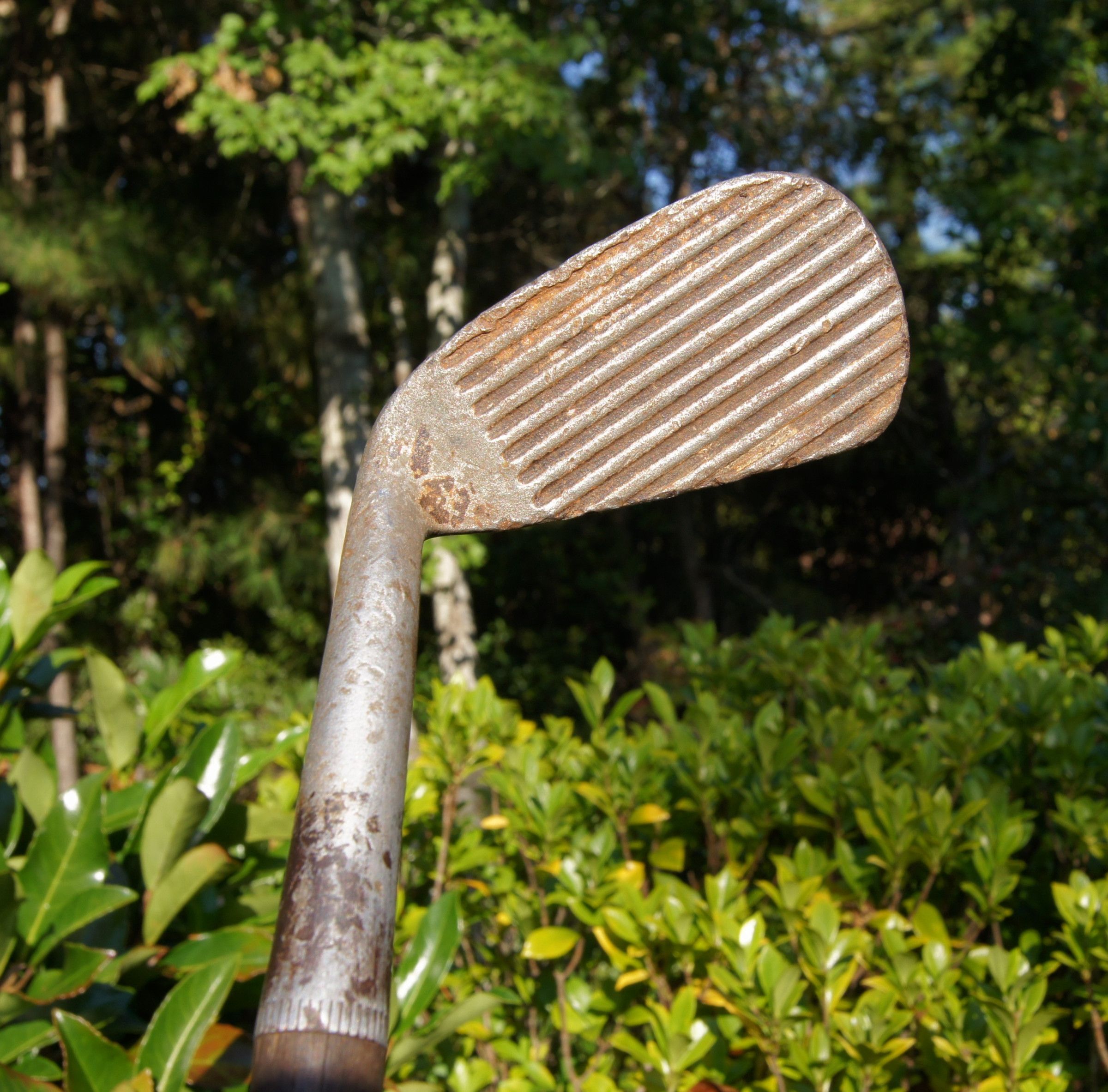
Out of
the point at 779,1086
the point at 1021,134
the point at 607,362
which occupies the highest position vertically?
the point at 1021,134

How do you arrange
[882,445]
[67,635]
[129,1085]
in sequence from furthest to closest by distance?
[882,445] → [67,635] → [129,1085]

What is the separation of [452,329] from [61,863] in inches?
251

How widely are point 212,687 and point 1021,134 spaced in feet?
25.9

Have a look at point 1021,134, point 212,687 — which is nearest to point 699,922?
point 212,687

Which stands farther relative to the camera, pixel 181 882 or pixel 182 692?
pixel 182 692

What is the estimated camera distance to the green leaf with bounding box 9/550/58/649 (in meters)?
1.83

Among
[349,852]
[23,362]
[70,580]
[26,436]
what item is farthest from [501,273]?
[349,852]

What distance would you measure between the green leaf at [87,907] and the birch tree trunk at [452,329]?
18.6 ft

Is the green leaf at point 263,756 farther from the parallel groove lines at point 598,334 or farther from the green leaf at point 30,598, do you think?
the parallel groove lines at point 598,334

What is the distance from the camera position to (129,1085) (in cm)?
123

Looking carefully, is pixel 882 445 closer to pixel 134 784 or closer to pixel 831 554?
pixel 831 554

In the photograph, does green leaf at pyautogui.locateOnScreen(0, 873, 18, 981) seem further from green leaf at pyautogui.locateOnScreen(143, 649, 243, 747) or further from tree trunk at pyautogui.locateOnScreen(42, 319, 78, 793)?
tree trunk at pyautogui.locateOnScreen(42, 319, 78, 793)

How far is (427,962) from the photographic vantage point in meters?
1.60

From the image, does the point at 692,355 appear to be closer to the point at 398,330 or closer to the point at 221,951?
the point at 221,951
